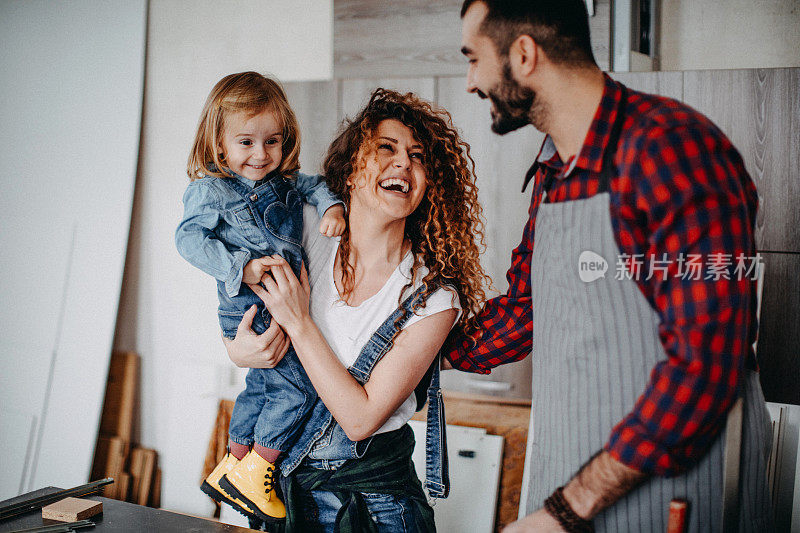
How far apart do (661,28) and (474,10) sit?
1705mm

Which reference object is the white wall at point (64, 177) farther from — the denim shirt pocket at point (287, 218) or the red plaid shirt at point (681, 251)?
the red plaid shirt at point (681, 251)

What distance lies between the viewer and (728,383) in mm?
1099

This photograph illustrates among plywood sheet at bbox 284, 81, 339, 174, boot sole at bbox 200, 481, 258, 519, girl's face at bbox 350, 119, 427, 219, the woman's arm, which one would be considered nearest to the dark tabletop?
boot sole at bbox 200, 481, 258, 519

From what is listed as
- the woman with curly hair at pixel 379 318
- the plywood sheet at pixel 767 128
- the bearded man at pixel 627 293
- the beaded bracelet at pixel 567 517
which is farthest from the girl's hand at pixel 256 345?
the plywood sheet at pixel 767 128

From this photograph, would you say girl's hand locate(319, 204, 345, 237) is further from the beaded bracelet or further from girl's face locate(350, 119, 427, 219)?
the beaded bracelet

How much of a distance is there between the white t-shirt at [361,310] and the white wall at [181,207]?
181cm

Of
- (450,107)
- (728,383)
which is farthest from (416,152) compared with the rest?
(450,107)

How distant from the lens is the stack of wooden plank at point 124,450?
11.4 feet

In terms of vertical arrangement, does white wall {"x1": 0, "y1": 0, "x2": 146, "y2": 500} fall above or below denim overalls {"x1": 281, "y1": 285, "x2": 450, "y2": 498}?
above

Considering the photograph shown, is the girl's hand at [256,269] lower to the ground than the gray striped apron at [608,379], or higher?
higher

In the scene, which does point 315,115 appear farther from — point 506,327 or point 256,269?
point 506,327

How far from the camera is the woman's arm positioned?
1503mm

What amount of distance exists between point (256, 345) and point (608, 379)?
863 millimetres

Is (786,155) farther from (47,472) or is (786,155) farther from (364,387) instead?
(47,472)
